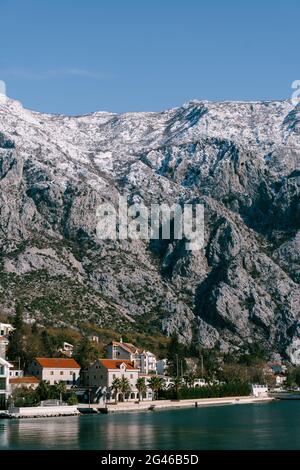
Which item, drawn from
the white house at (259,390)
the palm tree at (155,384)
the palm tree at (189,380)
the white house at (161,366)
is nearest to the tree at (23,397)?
the palm tree at (155,384)

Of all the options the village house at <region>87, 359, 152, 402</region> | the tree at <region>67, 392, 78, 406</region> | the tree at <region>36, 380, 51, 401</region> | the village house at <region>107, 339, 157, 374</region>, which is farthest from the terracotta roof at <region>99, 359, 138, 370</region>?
the tree at <region>36, 380, 51, 401</region>

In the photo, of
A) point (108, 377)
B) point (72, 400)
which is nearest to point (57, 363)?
point (108, 377)

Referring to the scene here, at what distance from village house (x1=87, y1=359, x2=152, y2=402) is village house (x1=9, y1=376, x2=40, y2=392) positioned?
10375 millimetres

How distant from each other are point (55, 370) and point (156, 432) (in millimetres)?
53996

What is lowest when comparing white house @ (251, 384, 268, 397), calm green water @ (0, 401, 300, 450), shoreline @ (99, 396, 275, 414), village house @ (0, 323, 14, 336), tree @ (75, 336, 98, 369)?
calm green water @ (0, 401, 300, 450)

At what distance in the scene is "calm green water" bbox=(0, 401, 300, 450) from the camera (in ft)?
224

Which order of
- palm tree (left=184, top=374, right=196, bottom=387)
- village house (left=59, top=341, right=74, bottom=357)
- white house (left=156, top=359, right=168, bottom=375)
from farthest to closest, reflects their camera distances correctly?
1. white house (left=156, top=359, right=168, bottom=375)
2. palm tree (left=184, top=374, right=196, bottom=387)
3. village house (left=59, top=341, right=74, bottom=357)

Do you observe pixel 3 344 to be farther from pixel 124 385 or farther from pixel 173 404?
pixel 173 404

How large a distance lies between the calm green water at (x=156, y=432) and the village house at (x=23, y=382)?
18617mm

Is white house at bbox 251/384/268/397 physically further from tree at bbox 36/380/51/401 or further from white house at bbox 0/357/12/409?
white house at bbox 0/357/12/409

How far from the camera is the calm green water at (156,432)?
6831 centimetres

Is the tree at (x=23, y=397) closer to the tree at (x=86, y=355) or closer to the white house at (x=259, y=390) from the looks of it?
the tree at (x=86, y=355)

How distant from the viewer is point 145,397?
135250mm

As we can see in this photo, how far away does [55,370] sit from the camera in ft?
428
